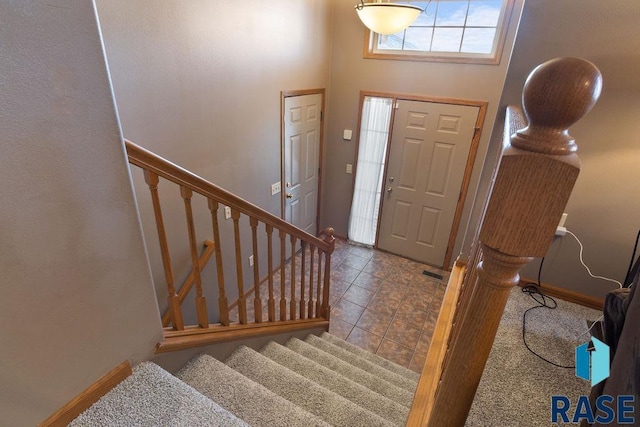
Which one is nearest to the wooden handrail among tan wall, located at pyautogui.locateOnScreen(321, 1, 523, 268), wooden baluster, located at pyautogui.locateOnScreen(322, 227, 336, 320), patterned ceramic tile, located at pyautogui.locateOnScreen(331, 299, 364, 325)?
wooden baluster, located at pyautogui.locateOnScreen(322, 227, 336, 320)

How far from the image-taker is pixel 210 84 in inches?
98.3

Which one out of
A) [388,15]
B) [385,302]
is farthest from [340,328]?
[388,15]

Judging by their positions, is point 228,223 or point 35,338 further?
point 228,223

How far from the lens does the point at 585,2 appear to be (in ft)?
4.83

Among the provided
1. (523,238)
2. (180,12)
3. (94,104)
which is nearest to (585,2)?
(523,238)

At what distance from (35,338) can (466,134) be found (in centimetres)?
378

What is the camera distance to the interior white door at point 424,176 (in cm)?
364

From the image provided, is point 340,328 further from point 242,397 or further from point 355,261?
point 242,397

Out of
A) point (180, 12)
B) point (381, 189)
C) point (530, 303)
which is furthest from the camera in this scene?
point (381, 189)

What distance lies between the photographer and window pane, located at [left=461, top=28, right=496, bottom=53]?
326 centimetres

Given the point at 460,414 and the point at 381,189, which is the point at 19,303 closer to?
the point at 460,414

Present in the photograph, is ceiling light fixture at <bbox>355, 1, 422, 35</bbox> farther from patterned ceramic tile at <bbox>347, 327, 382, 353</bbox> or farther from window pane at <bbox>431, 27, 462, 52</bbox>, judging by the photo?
patterned ceramic tile at <bbox>347, 327, 382, 353</bbox>

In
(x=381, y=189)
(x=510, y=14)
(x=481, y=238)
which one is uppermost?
(x=510, y=14)

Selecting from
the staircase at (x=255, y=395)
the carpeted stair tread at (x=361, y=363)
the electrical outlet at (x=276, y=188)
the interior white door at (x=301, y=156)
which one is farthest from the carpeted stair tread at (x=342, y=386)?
the interior white door at (x=301, y=156)
